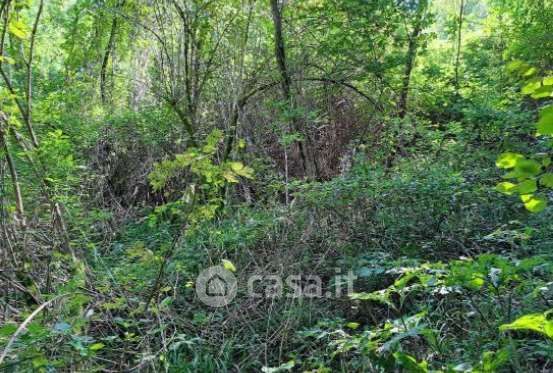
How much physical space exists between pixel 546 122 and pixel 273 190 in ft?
12.1

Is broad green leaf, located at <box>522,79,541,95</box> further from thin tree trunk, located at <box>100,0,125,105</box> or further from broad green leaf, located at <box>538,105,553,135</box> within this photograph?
thin tree trunk, located at <box>100,0,125,105</box>

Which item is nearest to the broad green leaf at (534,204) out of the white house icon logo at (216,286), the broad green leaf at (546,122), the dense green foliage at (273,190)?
the dense green foliage at (273,190)

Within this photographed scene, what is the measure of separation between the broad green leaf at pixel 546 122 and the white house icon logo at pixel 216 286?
104 inches

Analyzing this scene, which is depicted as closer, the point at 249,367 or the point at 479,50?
the point at 249,367

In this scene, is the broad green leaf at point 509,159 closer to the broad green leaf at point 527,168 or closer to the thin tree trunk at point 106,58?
the broad green leaf at point 527,168

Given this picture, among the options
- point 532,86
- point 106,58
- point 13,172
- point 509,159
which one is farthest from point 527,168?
point 106,58

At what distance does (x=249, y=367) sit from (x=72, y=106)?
4.09 meters

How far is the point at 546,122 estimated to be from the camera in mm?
1142

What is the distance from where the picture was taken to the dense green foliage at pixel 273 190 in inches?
94.9

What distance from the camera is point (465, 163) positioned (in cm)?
463

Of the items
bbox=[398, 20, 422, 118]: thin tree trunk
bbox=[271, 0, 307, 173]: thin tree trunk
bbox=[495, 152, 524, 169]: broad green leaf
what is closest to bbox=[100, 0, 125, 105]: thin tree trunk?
bbox=[271, 0, 307, 173]: thin tree trunk

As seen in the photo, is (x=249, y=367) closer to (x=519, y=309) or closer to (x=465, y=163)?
(x=519, y=309)

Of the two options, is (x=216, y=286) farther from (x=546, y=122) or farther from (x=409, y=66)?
(x=409, y=66)

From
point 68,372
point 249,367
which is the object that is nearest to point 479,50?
point 249,367
